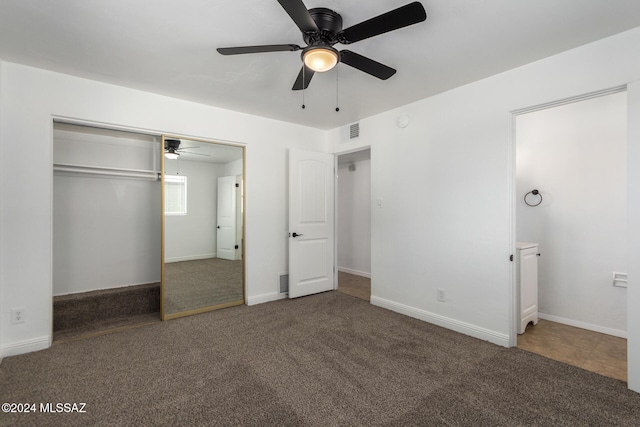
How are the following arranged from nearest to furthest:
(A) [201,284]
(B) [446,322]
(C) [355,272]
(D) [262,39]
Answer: (D) [262,39]
(B) [446,322]
(A) [201,284]
(C) [355,272]

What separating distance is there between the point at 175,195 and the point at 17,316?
1812 millimetres

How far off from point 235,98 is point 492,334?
11.9 feet

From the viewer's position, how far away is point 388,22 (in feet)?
5.22

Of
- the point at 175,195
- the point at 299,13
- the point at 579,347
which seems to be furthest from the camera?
the point at 175,195

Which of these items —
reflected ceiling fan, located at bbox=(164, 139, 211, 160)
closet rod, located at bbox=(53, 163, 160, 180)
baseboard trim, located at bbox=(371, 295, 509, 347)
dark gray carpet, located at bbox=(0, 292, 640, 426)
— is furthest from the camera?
reflected ceiling fan, located at bbox=(164, 139, 211, 160)

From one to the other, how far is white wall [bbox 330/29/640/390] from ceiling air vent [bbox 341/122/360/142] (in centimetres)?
27

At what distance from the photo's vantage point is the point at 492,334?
2752mm

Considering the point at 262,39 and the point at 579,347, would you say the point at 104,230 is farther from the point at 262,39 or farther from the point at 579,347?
the point at 579,347

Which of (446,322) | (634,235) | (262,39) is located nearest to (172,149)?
(262,39)

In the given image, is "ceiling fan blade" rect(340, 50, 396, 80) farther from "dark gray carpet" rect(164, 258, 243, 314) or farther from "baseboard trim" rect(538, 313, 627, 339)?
"baseboard trim" rect(538, 313, 627, 339)

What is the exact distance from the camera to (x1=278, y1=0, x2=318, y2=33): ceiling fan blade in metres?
1.43

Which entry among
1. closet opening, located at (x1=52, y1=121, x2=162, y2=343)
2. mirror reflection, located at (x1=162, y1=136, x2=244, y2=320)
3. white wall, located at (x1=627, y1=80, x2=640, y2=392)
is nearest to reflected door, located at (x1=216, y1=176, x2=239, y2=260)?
mirror reflection, located at (x1=162, y1=136, x2=244, y2=320)

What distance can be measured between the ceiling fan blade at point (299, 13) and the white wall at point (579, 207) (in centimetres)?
322

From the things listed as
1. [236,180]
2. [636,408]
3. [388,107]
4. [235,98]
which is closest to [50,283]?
[236,180]
